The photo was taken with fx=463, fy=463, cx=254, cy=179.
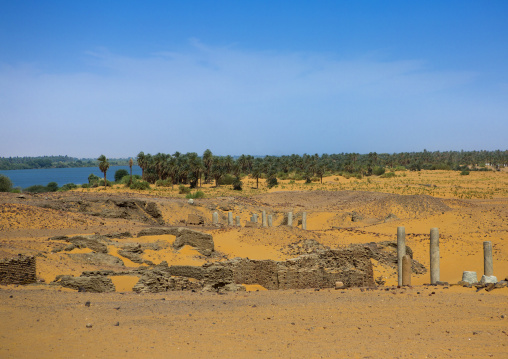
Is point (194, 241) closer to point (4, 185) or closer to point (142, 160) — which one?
point (4, 185)

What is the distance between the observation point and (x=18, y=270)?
13.5 metres

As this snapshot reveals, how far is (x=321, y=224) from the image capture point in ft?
114

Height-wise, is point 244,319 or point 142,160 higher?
point 142,160

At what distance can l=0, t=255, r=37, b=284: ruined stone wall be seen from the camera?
43.7ft

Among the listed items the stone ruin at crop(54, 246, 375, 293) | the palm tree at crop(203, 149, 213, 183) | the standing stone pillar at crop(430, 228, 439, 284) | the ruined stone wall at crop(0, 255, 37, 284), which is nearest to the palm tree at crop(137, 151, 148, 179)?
the palm tree at crop(203, 149, 213, 183)

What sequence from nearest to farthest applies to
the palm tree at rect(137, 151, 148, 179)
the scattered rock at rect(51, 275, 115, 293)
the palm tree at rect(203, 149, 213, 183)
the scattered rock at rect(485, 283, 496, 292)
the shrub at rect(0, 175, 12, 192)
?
1. the scattered rock at rect(485, 283, 496, 292)
2. the scattered rock at rect(51, 275, 115, 293)
3. the shrub at rect(0, 175, 12, 192)
4. the palm tree at rect(203, 149, 213, 183)
5. the palm tree at rect(137, 151, 148, 179)

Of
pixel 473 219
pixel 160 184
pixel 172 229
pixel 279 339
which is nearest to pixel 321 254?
pixel 279 339

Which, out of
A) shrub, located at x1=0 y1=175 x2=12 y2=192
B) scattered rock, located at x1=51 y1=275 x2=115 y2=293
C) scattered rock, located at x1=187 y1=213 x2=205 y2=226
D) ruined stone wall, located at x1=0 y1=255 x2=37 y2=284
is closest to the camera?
scattered rock, located at x1=51 y1=275 x2=115 y2=293

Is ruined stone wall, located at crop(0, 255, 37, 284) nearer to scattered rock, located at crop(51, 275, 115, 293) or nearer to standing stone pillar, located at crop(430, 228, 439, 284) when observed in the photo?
scattered rock, located at crop(51, 275, 115, 293)

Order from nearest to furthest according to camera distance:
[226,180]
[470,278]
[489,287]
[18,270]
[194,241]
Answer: [489,287] < [18,270] < [470,278] < [194,241] < [226,180]

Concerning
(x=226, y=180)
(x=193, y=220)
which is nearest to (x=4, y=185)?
(x=193, y=220)

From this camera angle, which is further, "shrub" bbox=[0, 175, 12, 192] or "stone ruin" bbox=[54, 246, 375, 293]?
"shrub" bbox=[0, 175, 12, 192]

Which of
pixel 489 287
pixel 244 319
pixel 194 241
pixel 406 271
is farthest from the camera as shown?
pixel 194 241

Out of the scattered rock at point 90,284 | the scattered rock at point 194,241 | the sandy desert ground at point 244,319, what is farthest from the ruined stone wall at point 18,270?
the scattered rock at point 194,241
